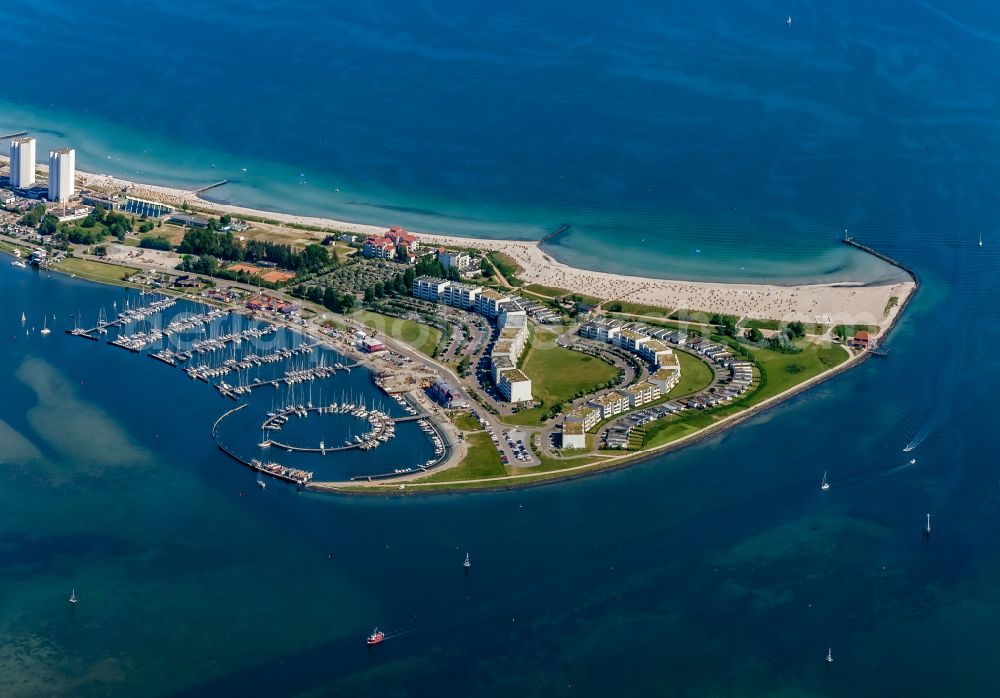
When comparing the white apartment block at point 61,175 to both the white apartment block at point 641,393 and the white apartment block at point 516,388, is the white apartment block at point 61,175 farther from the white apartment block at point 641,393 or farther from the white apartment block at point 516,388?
the white apartment block at point 641,393

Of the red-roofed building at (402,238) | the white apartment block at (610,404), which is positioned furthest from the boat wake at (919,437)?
the red-roofed building at (402,238)

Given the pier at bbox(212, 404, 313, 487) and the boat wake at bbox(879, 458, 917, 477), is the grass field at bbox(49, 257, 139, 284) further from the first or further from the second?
the boat wake at bbox(879, 458, 917, 477)

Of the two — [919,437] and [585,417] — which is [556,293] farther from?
[919,437]

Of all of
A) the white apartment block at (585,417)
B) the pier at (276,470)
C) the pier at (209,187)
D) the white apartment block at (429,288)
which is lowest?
the pier at (276,470)

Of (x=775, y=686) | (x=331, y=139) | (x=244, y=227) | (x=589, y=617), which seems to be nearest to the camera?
(x=775, y=686)

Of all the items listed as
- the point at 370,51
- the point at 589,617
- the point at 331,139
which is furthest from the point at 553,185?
the point at 589,617

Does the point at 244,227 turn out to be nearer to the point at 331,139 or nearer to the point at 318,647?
the point at 331,139

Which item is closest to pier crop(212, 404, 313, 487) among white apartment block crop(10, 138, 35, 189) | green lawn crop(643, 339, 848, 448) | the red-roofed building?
green lawn crop(643, 339, 848, 448)
